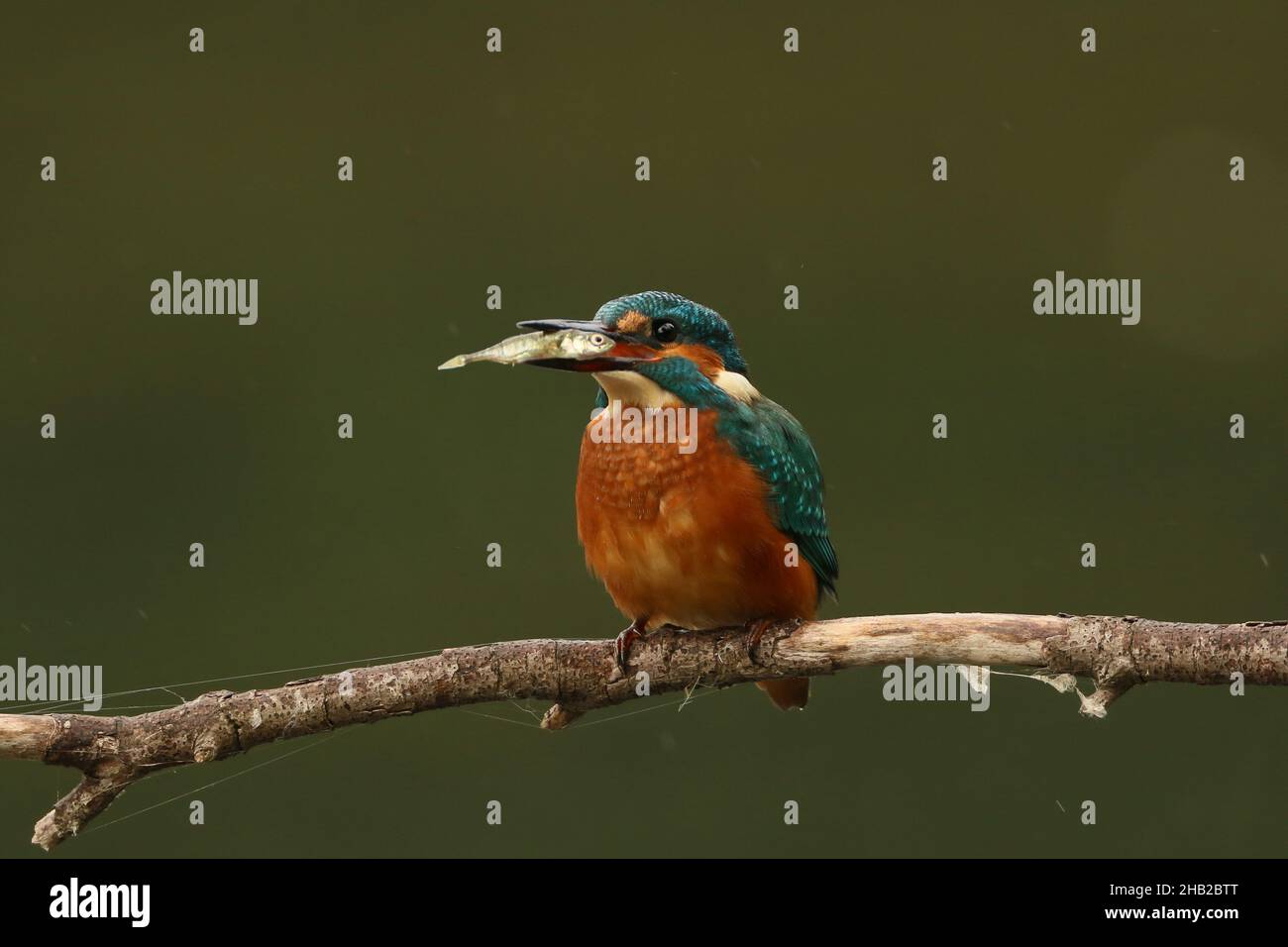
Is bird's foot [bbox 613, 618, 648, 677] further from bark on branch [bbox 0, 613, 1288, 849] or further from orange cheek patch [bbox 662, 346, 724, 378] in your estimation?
orange cheek patch [bbox 662, 346, 724, 378]

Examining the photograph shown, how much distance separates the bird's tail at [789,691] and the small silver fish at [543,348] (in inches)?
28.3

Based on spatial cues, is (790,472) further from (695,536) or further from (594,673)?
(594,673)

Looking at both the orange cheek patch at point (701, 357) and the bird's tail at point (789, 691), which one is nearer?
the orange cheek patch at point (701, 357)

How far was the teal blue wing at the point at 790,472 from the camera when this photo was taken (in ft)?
8.52

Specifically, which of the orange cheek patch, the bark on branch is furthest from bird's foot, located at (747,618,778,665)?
the orange cheek patch

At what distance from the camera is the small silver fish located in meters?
2.32

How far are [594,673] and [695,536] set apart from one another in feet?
0.93

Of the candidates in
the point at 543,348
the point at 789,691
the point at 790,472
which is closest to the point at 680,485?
the point at 790,472

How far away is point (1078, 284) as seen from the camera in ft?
17.4

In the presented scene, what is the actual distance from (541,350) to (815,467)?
65cm

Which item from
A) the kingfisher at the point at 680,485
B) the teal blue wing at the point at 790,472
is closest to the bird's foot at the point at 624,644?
the kingfisher at the point at 680,485

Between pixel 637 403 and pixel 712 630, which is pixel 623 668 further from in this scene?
pixel 637 403

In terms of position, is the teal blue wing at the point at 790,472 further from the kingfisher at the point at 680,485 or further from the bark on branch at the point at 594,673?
the bark on branch at the point at 594,673

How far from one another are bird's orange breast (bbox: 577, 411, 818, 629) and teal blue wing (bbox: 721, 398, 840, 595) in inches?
1.0
